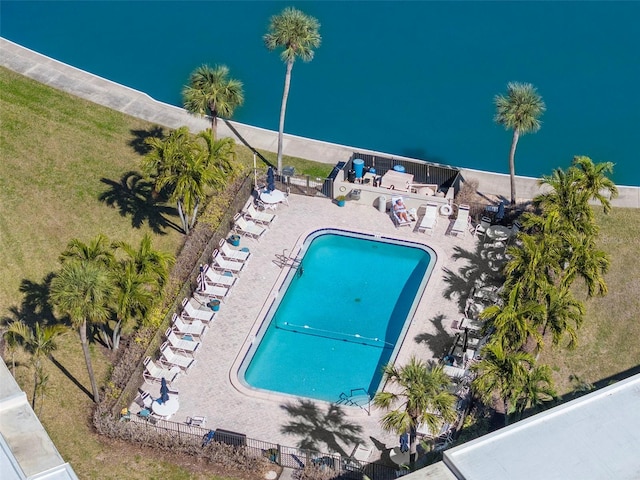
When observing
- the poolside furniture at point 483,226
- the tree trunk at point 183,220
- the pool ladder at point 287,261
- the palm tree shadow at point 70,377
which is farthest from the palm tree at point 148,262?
the poolside furniture at point 483,226

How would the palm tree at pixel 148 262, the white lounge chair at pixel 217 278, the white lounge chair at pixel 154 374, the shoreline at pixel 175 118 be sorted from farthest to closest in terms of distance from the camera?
the shoreline at pixel 175 118, the white lounge chair at pixel 217 278, the white lounge chair at pixel 154 374, the palm tree at pixel 148 262

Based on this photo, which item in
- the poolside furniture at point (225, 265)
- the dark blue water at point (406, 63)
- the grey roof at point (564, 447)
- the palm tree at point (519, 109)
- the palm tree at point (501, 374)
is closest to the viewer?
the grey roof at point (564, 447)

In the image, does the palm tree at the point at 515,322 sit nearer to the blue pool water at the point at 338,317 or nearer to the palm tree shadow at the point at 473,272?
the blue pool water at the point at 338,317

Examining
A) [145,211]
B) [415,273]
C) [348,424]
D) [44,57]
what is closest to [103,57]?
[44,57]

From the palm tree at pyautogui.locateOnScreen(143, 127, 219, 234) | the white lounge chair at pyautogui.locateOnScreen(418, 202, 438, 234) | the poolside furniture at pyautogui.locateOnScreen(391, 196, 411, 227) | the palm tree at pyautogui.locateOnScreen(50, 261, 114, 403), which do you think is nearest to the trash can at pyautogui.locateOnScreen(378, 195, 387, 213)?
the poolside furniture at pyautogui.locateOnScreen(391, 196, 411, 227)

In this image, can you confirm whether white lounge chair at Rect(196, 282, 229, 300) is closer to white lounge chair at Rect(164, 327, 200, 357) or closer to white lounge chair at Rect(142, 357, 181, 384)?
white lounge chair at Rect(164, 327, 200, 357)

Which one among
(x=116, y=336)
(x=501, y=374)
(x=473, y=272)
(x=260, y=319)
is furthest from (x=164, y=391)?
(x=473, y=272)
